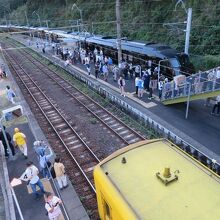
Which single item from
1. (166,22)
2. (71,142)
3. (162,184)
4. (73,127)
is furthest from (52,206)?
(166,22)

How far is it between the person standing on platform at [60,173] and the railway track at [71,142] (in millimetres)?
890

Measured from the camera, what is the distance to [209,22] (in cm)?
2728

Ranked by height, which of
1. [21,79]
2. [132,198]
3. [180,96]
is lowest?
[21,79]

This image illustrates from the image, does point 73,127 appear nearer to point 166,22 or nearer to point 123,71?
point 123,71

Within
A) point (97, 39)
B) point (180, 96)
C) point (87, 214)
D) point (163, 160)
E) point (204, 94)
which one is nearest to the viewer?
point (163, 160)

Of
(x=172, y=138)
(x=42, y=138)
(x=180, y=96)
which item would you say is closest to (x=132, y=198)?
(x=172, y=138)

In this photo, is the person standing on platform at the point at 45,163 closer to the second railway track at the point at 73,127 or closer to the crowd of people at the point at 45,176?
the crowd of people at the point at 45,176

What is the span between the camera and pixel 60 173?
33.7ft

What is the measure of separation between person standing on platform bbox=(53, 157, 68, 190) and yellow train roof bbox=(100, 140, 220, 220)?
337cm

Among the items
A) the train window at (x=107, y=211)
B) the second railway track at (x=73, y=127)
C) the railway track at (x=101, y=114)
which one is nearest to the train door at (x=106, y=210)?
the train window at (x=107, y=211)

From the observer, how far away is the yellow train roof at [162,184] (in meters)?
5.37

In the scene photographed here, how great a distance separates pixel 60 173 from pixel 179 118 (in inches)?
365

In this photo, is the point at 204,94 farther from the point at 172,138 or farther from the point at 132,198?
the point at 132,198

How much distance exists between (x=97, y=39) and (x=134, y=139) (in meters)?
19.8
